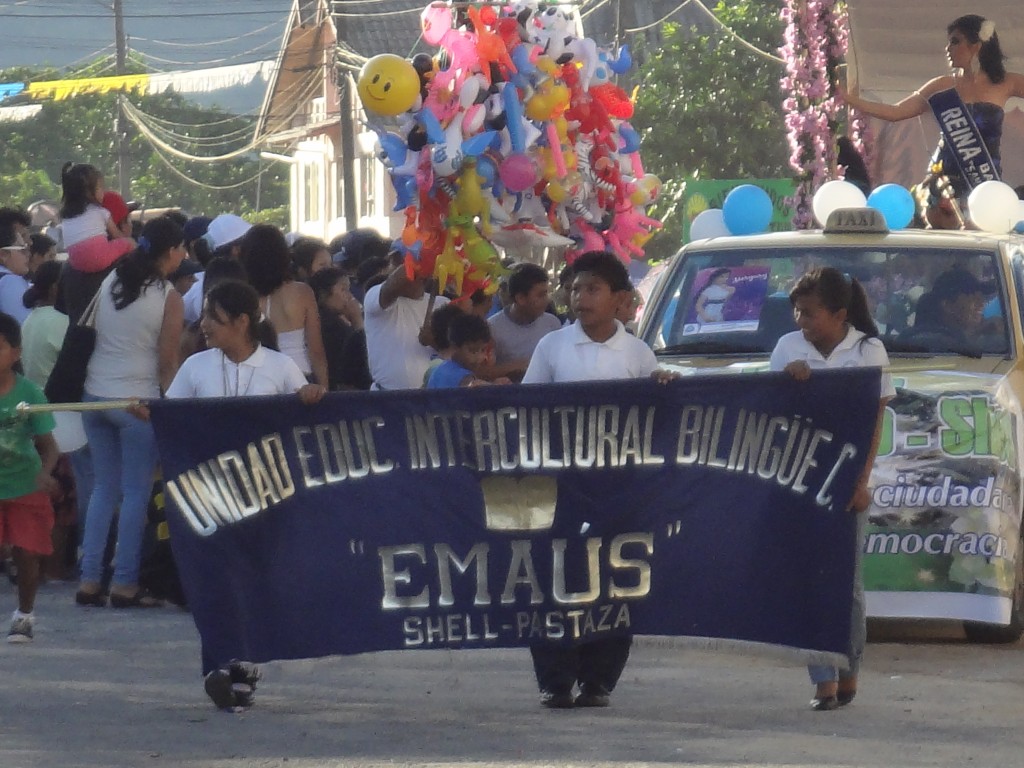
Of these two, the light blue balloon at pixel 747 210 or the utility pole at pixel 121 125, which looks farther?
the utility pole at pixel 121 125

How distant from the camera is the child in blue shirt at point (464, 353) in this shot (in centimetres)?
916

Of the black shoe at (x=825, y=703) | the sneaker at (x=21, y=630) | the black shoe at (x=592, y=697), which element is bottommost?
the sneaker at (x=21, y=630)

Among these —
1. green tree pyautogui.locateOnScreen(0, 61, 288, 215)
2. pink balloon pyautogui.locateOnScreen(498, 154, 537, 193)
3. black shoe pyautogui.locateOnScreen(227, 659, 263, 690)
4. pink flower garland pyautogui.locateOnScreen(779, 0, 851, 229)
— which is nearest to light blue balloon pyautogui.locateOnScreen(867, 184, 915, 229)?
pink flower garland pyautogui.locateOnScreen(779, 0, 851, 229)

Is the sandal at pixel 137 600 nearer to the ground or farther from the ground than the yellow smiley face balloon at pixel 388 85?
nearer to the ground

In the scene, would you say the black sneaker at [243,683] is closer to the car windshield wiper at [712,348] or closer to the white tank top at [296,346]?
the white tank top at [296,346]

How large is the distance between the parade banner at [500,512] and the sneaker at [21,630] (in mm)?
2320

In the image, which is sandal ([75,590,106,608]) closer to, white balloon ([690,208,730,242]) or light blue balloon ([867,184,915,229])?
white balloon ([690,208,730,242])

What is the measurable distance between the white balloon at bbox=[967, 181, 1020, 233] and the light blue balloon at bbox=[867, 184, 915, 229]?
0.35 meters

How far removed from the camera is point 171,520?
24.0 feet

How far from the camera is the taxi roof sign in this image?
33.1 feet

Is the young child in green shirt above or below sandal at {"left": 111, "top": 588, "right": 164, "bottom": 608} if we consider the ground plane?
above

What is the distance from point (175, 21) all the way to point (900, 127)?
95338 millimetres

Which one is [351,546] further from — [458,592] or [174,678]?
[174,678]

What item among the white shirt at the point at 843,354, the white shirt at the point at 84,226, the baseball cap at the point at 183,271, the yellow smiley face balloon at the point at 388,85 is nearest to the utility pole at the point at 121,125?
the baseball cap at the point at 183,271
